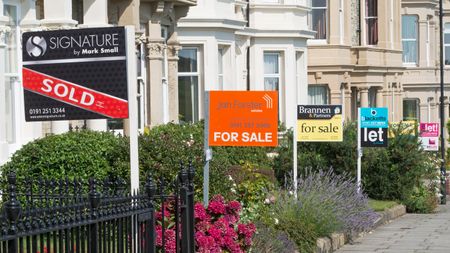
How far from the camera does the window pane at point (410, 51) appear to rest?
56562 millimetres

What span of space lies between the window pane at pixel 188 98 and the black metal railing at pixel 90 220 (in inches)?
623

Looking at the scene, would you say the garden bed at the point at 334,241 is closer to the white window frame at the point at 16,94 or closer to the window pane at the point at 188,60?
the white window frame at the point at 16,94

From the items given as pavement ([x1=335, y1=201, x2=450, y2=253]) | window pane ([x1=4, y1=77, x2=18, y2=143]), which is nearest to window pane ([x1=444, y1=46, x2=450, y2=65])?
pavement ([x1=335, y1=201, x2=450, y2=253])

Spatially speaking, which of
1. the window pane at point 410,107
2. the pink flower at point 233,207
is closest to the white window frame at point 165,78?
the pink flower at point 233,207

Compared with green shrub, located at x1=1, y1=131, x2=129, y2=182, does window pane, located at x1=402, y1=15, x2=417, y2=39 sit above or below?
above

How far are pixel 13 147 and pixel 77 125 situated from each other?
7.01ft

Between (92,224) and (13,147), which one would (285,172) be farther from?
(92,224)

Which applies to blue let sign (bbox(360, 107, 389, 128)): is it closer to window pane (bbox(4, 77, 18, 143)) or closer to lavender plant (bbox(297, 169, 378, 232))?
lavender plant (bbox(297, 169, 378, 232))

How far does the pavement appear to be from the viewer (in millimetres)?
20703

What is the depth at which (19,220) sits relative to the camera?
7.75m

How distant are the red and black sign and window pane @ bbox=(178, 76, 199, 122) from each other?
1717 centimetres

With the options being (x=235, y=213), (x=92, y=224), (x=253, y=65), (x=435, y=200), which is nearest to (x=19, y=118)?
(x=235, y=213)

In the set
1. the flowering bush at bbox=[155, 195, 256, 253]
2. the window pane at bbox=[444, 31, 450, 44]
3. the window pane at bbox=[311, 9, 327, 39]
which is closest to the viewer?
the flowering bush at bbox=[155, 195, 256, 253]
